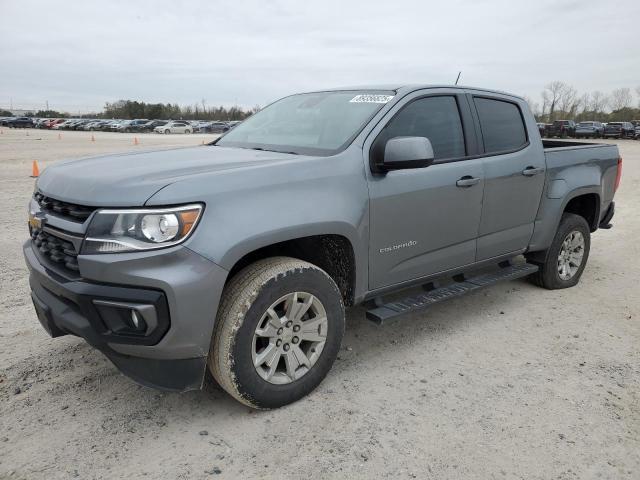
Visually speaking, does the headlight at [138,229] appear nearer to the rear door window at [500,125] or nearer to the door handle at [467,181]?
the door handle at [467,181]

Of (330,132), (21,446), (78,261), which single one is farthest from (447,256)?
(21,446)

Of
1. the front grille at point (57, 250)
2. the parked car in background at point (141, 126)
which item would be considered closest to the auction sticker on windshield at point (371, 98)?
the front grille at point (57, 250)

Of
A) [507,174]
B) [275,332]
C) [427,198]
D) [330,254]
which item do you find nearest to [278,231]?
[275,332]

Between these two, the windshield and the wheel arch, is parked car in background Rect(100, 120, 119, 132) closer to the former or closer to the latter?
the windshield

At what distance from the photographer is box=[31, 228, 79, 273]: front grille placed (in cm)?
259

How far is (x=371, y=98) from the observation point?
143 inches

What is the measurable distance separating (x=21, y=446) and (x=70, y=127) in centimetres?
6909

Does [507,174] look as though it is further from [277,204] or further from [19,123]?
[19,123]

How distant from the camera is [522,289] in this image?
16.8ft

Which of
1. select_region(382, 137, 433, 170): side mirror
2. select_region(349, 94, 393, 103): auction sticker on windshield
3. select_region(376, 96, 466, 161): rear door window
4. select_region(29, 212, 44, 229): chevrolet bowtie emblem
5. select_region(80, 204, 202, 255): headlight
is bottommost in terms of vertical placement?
select_region(29, 212, 44, 229): chevrolet bowtie emblem

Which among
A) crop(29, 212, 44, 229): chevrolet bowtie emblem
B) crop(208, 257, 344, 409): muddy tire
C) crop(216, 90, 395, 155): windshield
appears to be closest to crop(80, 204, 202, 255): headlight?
crop(208, 257, 344, 409): muddy tire

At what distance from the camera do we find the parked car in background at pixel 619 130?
43250mm

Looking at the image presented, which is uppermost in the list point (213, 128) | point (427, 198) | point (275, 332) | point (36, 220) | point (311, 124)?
point (311, 124)

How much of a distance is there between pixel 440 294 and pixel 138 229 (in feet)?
7.36
